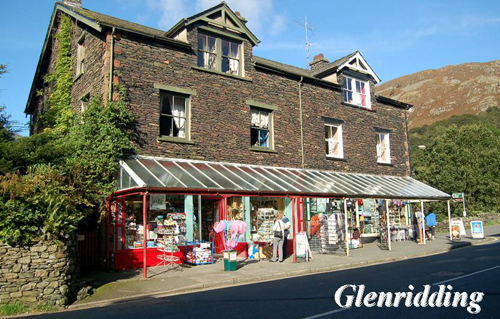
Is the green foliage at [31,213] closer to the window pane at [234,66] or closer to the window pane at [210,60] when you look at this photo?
the window pane at [210,60]

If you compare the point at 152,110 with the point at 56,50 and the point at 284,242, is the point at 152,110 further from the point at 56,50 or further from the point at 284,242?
the point at 56,50

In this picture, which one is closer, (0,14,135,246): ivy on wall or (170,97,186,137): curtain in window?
(0,14,135,246): ivy on wall

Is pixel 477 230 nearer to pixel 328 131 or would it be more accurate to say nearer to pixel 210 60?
pixel 328 131

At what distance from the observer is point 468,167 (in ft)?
152

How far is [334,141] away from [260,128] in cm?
533

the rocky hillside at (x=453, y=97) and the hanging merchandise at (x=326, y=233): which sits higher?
the rocky hillside at (x=453, y=97)

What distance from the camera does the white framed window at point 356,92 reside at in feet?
75.8

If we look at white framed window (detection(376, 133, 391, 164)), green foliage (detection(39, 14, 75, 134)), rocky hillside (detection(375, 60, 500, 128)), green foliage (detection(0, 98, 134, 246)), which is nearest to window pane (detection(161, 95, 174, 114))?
green foliage (detection(0, 98, 134, 246))

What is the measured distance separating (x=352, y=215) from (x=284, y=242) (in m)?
6.45

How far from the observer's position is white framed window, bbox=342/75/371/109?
2309 cm

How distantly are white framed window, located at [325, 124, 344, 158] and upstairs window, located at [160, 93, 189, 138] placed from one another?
857cm

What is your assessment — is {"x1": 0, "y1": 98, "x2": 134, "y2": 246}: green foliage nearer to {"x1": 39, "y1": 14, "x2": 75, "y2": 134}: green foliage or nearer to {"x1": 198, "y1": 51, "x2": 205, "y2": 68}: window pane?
{"x1": 39, "y1": 14, "x2": 75, "y2": 134}: green foliage

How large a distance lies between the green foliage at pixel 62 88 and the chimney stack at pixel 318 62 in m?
14.2

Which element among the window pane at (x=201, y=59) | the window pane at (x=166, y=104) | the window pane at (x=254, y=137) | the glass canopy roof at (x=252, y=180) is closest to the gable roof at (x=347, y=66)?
the glass canopy roof at (x=252, y=180)
